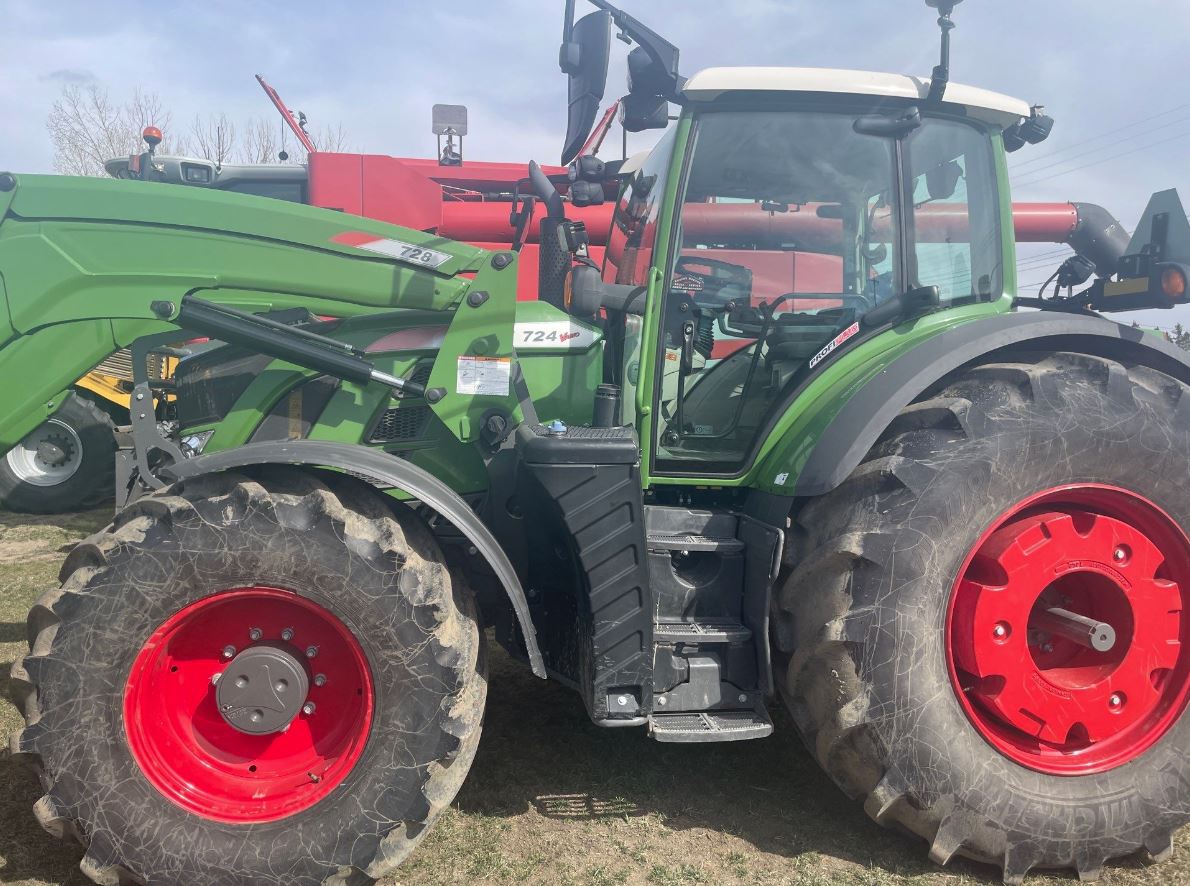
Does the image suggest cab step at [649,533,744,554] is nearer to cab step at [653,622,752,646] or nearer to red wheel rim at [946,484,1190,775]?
cab step at [653,622,752,646]

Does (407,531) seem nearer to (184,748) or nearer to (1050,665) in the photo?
(184,748)

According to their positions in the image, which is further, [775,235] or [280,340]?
[775,235]

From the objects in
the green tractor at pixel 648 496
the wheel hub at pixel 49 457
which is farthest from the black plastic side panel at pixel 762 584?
the wheel hub at pixel 49 457

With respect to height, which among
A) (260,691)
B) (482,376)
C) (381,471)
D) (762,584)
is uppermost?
(482,376)

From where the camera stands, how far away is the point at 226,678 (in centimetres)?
239

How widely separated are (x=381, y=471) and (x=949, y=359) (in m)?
1.78

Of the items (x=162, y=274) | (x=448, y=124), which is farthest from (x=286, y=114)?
(x=162, y=274)

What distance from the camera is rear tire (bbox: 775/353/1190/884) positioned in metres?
2.47

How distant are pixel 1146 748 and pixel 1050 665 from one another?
14.4 inches

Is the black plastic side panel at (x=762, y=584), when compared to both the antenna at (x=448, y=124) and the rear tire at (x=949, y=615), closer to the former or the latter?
the rear tire at (x=949, y=615)

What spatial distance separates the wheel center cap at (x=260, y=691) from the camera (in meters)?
2.39

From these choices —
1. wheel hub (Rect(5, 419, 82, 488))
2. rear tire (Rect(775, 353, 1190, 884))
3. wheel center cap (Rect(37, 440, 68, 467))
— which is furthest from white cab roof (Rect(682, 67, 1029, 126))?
wheel center cap (Rect(37, 440, 68, 467))

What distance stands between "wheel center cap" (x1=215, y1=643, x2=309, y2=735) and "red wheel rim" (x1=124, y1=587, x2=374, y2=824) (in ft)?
0.21

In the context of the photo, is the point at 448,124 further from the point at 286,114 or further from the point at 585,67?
the point at 585,67
